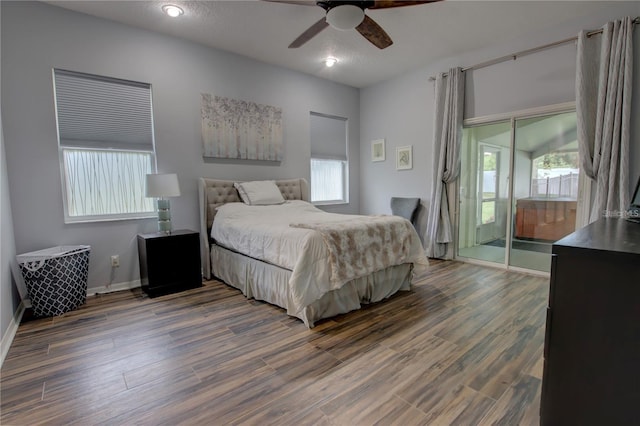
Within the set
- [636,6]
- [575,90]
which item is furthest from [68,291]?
[636,6]

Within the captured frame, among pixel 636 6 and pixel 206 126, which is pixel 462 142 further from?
pixel 206 126

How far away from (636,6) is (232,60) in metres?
4.43

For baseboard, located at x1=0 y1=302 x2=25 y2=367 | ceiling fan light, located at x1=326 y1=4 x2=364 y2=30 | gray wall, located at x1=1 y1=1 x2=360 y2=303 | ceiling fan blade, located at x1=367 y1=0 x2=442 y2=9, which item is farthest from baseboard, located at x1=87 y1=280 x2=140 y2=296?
ceiling fan blade, located at x1=367 y1=0 x2=442 y2=9

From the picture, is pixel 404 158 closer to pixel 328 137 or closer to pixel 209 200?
pixel 328 137

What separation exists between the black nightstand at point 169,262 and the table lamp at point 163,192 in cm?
14

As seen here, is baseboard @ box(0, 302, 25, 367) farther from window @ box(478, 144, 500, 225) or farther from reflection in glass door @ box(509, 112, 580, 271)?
window @ box(478, 144, 500, 225)

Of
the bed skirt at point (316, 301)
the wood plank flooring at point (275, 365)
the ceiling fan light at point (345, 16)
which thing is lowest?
the wood plank flooring at point (275, 365)

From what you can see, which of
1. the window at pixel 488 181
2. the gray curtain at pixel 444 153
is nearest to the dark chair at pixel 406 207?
the gray curtain at pixel 444 153

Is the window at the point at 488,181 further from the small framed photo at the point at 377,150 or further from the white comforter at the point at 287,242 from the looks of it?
the small framed photo at the point at 377,150

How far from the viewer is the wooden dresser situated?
1052 mm

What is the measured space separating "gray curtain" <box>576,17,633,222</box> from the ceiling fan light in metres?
2.54

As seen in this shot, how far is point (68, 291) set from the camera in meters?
2.78

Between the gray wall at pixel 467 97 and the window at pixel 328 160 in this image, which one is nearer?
the gray wall at pixel 467 97

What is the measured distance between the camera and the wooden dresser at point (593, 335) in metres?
1.05
